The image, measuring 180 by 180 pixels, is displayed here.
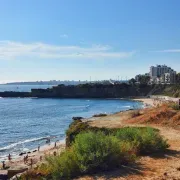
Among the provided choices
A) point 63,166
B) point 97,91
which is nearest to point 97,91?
point 97,91

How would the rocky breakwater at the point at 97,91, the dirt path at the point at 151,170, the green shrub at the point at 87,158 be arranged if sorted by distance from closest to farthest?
the dirt path at the point at 151,170 < the green shrub at the point at 87,158 < the rocky breakwater at the point at 97,91

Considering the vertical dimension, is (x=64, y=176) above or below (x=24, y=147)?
above

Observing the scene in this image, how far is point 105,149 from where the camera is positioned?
12.2 m

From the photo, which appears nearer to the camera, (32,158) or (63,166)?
(63,166)

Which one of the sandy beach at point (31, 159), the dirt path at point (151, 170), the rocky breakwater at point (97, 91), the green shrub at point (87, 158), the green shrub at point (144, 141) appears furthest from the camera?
the rocky breakwater at point (97, 91)

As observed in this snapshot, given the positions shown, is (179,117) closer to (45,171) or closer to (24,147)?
(45,171)

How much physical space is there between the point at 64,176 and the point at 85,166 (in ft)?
2.56

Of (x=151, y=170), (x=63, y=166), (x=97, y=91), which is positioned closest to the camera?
(x=63, y=166)

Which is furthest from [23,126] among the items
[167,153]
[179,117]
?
[167,153]

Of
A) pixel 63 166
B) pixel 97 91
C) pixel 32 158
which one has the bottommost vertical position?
pixel 32 158

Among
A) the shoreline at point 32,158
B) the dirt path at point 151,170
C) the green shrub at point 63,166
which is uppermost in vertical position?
the green shrub at point 63,166

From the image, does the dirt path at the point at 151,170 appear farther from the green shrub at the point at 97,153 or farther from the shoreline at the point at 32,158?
the shoreline at the point at 32,158

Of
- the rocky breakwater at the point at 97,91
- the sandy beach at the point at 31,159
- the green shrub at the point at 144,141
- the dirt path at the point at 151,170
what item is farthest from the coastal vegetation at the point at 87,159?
the rocky breakwater at the point at 97,91

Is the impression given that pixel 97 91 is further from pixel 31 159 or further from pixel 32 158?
pixel 31 159
